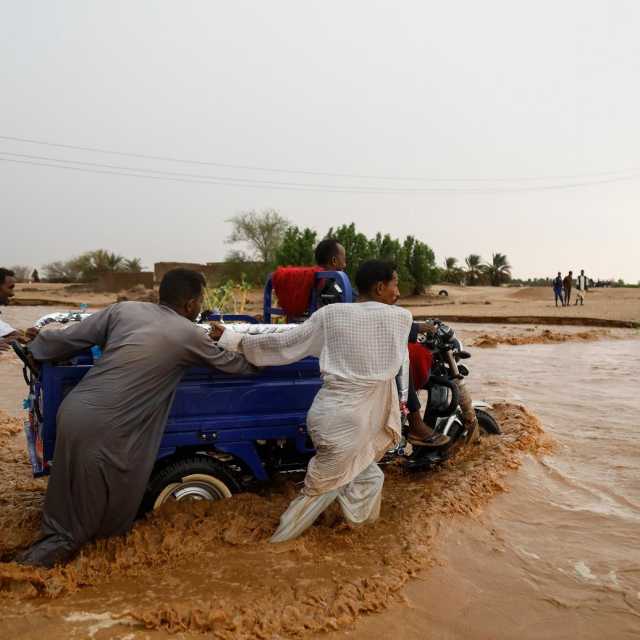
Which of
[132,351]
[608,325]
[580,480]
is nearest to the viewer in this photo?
[132,351]

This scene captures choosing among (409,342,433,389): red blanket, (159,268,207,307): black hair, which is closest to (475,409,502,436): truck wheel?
(409,342,433,389): red blanket

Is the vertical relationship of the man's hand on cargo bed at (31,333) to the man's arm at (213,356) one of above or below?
above

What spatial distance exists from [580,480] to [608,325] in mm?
18825

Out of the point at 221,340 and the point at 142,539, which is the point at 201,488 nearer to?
the point at 142,539

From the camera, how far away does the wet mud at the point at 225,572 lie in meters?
3.08

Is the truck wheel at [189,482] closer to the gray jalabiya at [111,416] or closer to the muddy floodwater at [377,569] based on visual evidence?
the muddy floodwater at [377,569]

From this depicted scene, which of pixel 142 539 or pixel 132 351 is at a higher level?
pixel 132 351

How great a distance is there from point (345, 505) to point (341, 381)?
76cm

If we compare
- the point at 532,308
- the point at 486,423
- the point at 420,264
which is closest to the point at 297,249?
the point at 420,264

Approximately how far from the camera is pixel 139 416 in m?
3.53

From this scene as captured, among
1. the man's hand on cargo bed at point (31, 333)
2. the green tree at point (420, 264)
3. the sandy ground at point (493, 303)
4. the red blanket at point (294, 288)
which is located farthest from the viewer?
the green tree at point (420, 264)

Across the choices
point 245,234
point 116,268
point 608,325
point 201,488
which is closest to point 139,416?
point 201,488

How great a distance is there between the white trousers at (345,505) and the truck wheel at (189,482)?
38cm

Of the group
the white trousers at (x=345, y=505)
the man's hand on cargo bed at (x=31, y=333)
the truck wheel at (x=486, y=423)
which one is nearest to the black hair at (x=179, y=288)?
the man's hand on cargo bed at (x=31, y=333)
